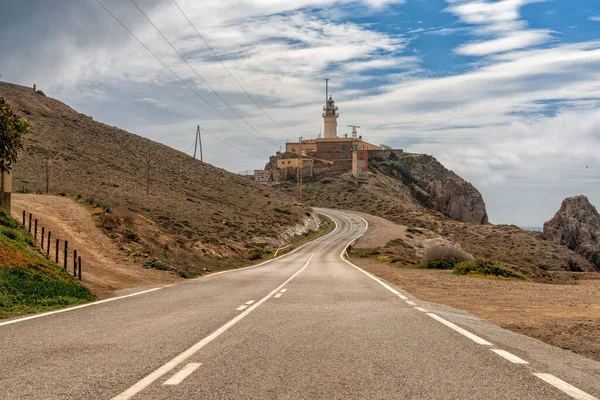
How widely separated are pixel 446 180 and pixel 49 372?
152794 millimetres

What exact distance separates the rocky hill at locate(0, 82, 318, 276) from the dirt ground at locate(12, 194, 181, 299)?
209 cm

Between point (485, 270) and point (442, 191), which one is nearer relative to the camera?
point (485, 270)

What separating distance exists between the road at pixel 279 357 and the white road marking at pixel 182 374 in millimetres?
22

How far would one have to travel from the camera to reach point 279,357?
24.8ft

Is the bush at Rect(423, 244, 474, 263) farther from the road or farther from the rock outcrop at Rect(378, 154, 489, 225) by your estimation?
the rock outcrop at Rect(378, 154, 489, 225)

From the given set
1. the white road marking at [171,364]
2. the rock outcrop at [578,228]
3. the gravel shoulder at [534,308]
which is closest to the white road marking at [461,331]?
the gravel shoulder at [534,308]

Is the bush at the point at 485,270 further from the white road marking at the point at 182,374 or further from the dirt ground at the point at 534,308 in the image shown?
the white road marking at the point at 182,374

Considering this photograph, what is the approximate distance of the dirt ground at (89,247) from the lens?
71.8 ft

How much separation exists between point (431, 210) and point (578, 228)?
1686 inches

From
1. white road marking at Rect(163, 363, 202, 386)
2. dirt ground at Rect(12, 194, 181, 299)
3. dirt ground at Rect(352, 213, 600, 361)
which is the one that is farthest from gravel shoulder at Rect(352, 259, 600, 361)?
dirt ground at Rect(12, 194, 181, 299)

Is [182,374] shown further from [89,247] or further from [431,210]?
[431,210]

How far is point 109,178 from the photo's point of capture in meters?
73.9

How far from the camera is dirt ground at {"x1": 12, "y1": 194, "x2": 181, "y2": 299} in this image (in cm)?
2188

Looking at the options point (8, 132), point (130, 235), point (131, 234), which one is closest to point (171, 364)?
point (8, 132)
